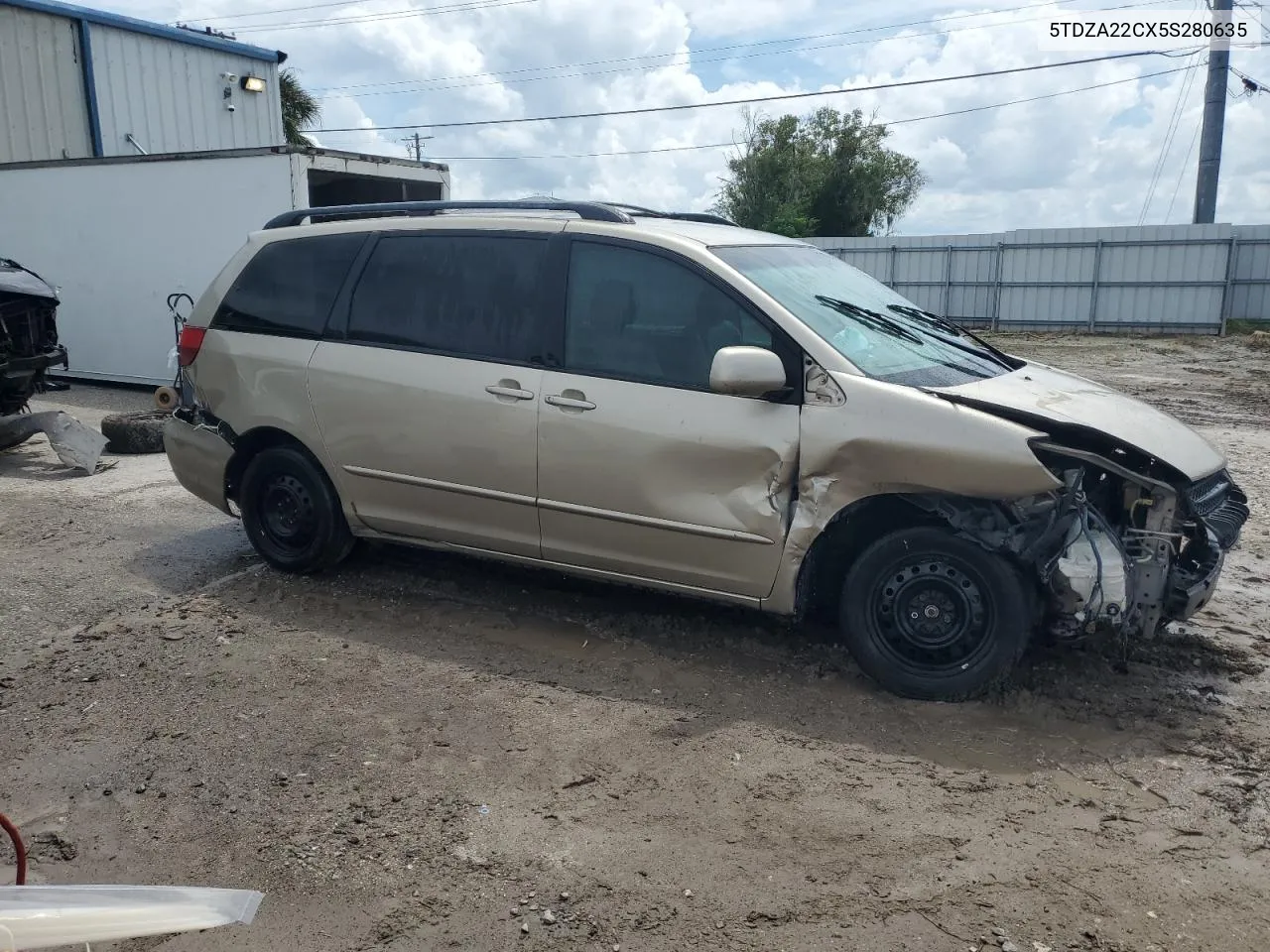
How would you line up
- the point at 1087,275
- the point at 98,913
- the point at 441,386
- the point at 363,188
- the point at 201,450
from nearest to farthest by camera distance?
the point at 98,913, the point at 441,386, the point at 201,450, the point at 363,188, the point at 1087,275

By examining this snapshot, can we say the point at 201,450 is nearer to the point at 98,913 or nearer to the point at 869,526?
the point at 869,526

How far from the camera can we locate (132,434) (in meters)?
9.34

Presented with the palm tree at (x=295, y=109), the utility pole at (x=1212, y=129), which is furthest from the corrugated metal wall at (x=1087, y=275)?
the palm tree at (x=295, y=109)

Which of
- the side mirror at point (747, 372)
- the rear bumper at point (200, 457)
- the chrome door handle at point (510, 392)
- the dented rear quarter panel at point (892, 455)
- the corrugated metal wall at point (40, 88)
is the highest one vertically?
the corrugated metal wall at point (40, 88)

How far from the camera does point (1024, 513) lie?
3941 millimetres

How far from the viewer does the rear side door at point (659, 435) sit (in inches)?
165

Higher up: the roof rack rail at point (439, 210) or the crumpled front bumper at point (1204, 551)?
the roof rack rail at point (439, 210)

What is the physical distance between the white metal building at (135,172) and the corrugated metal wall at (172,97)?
2cm

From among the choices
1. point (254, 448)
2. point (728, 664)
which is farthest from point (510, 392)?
point (254, 448)

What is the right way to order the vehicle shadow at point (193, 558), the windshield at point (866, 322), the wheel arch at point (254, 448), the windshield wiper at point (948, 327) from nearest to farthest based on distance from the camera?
the windshield at point (866, 322)
the windshield wiper at point (948, 327)
the wheel arch at point (254, 448)
the vehicle shadow at point (193, 558)

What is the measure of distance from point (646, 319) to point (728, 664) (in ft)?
5.06

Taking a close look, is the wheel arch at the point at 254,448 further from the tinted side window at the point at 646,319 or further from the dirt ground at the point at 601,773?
the tinted side window at the point at 646,319

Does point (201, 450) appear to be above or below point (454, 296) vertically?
below

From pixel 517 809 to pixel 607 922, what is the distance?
0.65 metres
